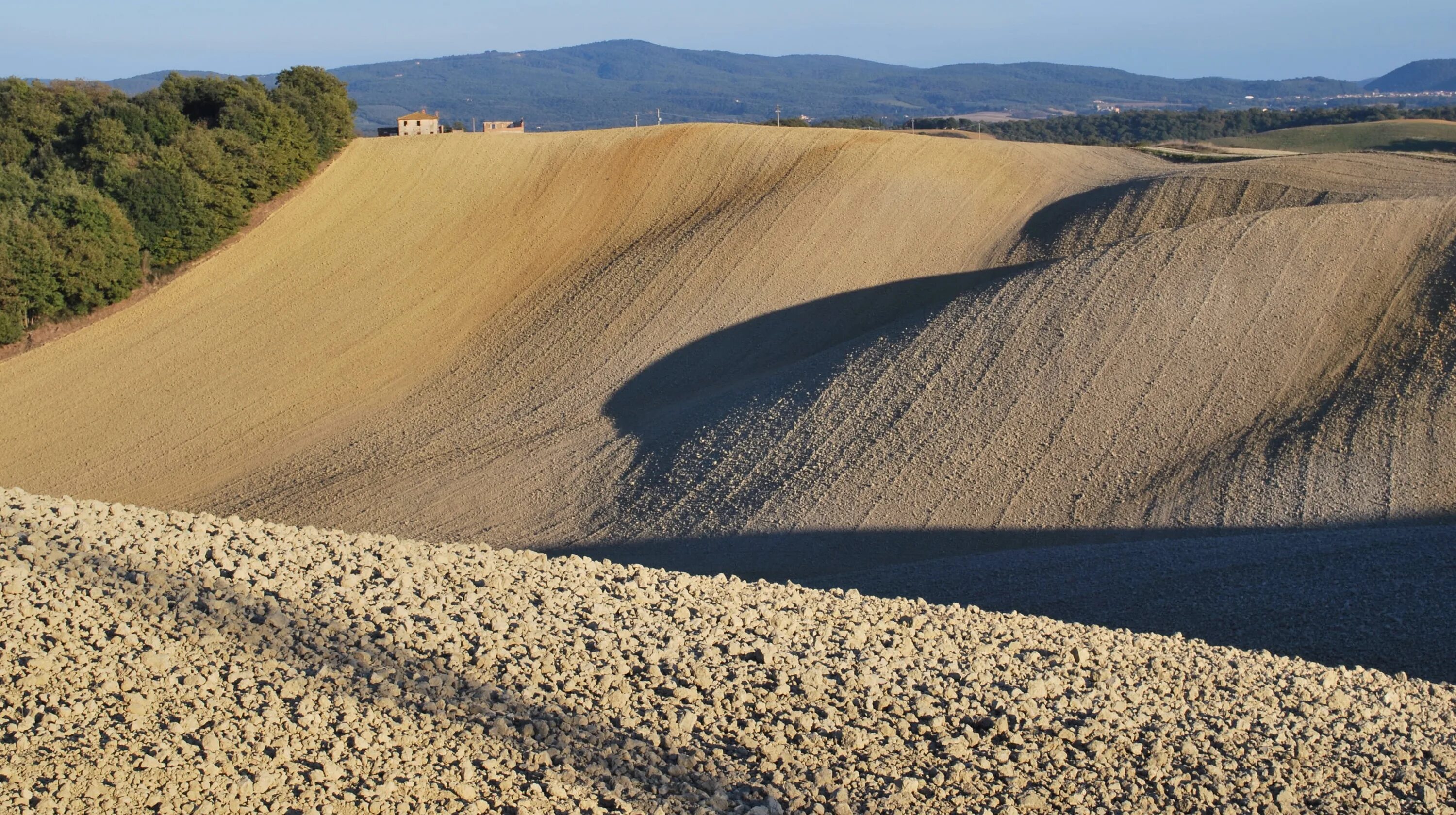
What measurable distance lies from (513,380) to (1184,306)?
13720mm

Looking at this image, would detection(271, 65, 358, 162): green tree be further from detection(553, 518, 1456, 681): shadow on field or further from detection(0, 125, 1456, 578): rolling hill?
detection(553, 518, 1456, 681): shadow on field

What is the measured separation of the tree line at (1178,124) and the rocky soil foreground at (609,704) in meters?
68.1

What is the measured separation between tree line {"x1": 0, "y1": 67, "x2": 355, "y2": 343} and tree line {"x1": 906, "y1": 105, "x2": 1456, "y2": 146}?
4505cm

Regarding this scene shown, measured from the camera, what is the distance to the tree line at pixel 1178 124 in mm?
79312

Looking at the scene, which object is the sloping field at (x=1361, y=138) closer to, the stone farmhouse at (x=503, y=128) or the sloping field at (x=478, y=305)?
the sloping field at (x=478, y=305)

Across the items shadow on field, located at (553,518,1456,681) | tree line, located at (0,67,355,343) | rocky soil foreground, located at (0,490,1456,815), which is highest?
tree line, located at (0,67,355,343)

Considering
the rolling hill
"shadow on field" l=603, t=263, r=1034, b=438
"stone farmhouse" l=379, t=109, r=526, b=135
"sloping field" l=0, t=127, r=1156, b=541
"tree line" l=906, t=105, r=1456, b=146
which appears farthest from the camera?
"tree line" l=906, t=105, r=1456, b=146

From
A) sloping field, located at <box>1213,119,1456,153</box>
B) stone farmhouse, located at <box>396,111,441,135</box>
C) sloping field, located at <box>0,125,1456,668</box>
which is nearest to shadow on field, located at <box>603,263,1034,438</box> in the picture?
sloping field, located at <box>0,125,1456,668</box>

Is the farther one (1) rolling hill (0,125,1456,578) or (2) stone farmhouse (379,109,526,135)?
A: (2) stone farmhouse (379,109,526,135)

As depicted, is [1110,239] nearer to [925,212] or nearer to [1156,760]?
[925,212]

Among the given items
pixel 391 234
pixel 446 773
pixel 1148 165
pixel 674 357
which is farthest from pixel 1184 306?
pixel 391 234

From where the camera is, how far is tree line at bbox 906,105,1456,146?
79312 millimetres

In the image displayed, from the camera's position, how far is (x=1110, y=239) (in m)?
27.5

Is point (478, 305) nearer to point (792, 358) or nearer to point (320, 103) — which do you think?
point (792, 358)
